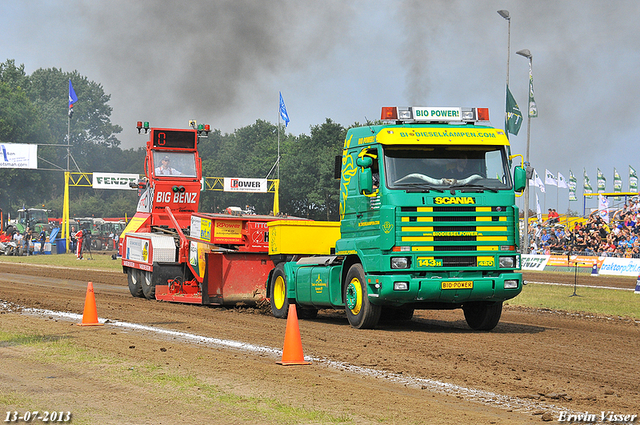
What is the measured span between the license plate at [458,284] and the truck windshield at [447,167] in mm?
1489

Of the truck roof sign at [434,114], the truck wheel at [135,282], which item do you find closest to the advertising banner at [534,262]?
the truck wheel at [135,282]

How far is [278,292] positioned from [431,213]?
15.3 feet

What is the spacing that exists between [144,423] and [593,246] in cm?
3753

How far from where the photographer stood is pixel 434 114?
1275 cm

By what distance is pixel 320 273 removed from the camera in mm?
13695

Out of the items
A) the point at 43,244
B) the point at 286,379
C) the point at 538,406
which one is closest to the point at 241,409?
the point at 286,379

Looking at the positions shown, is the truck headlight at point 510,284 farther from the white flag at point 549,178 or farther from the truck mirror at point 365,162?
the white flag at point 549,178

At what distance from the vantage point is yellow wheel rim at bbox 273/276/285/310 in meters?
15.1

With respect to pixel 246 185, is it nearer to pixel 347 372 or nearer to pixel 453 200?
pixel 453 200

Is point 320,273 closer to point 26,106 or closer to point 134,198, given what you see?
point 26,106

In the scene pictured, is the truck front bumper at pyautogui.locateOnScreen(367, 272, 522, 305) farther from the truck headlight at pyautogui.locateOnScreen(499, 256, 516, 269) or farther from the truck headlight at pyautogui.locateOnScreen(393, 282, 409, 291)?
the truck headlight at pyautogui.locateOnScreen(499, 256, 516, 269)

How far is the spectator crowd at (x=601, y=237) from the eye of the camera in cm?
3734

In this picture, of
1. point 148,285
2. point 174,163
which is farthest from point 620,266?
point 148,285

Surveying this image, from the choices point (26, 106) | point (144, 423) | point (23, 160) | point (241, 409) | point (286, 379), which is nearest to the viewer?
point (144, 423)
